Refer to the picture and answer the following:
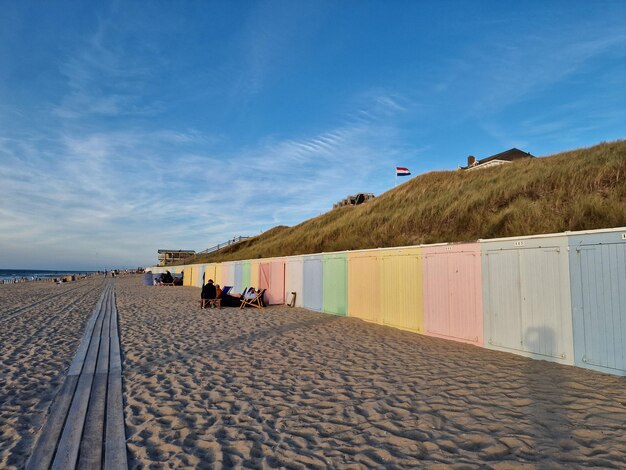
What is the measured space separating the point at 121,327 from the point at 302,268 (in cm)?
618

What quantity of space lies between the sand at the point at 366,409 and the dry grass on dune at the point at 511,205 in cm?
480

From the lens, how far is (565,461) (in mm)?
3029

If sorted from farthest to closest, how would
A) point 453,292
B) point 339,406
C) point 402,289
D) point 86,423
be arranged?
point 402,289 < point 453,292 < point 339,406 < point 86,423

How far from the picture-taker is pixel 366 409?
13.9ft

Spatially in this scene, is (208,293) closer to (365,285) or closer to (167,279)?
(365,285)

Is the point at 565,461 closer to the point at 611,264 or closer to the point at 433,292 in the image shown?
the point at 611,264

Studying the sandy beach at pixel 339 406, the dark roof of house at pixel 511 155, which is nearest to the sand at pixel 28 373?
the sandy beach at pixel 339 406

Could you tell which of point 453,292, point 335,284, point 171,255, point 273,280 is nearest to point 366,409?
point 453,292

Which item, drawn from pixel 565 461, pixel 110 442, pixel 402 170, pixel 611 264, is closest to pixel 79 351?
pixel 110 442

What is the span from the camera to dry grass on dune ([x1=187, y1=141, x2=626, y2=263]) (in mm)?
9617

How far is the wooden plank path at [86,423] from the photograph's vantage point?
3.21 m

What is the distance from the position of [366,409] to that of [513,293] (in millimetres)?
3688

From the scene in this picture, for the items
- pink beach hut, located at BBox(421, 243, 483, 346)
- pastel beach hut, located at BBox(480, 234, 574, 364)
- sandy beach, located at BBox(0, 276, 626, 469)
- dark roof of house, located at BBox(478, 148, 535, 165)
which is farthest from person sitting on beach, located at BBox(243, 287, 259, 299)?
dark roof of house, located at BBox(478, 148, 535, 165)

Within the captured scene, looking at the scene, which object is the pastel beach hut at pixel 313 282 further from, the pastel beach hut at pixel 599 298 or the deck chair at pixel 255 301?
the pastel beach hut at pixel 599 298
